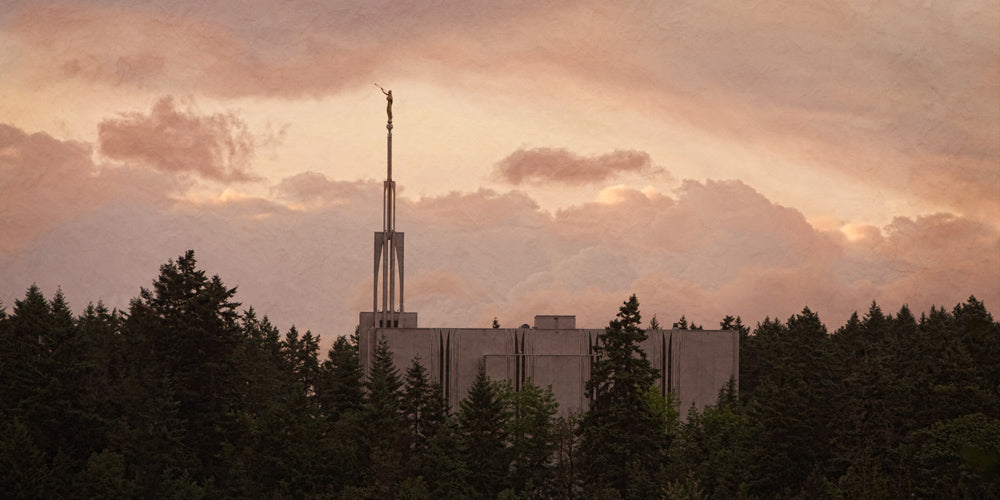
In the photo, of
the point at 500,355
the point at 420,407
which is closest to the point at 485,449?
the point at 420,407

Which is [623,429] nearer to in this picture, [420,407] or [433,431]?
[433,431]

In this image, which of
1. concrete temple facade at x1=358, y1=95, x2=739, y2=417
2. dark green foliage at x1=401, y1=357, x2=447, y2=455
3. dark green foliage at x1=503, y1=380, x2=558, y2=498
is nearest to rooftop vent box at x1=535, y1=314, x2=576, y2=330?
concrete temple facade at x1=358, y1=95, x2=739, y2=417

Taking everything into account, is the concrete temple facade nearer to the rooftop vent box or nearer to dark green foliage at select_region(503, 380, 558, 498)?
the rooftop vent box

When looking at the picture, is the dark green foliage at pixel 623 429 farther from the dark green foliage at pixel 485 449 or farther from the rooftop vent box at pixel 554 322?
the rooftop vent box at pixel 554 322

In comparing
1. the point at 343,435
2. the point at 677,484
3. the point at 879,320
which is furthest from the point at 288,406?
the point at 879,320

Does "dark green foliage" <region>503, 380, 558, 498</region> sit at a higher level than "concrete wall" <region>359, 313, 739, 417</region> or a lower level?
lower

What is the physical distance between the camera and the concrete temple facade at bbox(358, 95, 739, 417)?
297 feet

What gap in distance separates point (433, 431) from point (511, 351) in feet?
53.1

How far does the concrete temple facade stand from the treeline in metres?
2.65

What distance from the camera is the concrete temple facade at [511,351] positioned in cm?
9050

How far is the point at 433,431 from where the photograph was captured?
7638 cm

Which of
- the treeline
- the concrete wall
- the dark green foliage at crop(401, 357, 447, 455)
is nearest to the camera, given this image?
the treeline

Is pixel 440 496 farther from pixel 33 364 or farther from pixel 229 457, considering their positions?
pixel 33 364

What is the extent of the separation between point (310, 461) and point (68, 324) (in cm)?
2541
